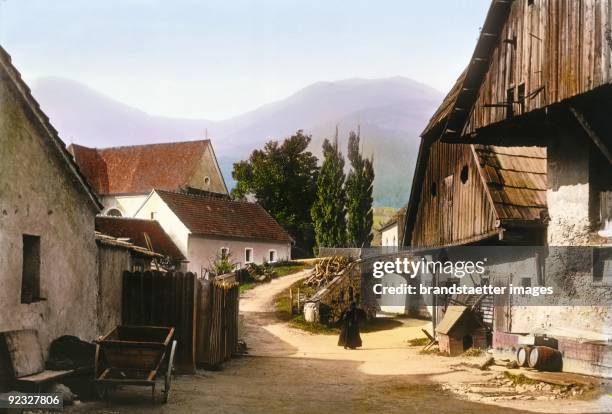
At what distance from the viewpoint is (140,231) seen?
4206 centimetres

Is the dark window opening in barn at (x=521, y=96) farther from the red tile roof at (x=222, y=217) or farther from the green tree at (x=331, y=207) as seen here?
the green tree at (x=331, y=207)

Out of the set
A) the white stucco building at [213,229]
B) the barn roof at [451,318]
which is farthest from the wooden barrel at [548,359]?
the white stucco building at [213,229]

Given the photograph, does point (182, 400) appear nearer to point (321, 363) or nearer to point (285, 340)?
point (321, 363)

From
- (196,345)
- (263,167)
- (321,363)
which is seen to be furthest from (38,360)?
(263,167)

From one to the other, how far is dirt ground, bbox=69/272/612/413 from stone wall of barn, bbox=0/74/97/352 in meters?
1.96

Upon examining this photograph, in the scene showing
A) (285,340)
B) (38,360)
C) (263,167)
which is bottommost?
(285,340)

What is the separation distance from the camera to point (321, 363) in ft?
60.8

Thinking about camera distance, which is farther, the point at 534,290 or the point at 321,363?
the point at 321,363

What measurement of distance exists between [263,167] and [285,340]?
4223cm

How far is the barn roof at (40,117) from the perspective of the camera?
410 inches

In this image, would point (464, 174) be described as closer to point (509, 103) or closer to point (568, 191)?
point (509, 103)

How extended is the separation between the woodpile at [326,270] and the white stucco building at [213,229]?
27.6 ft
